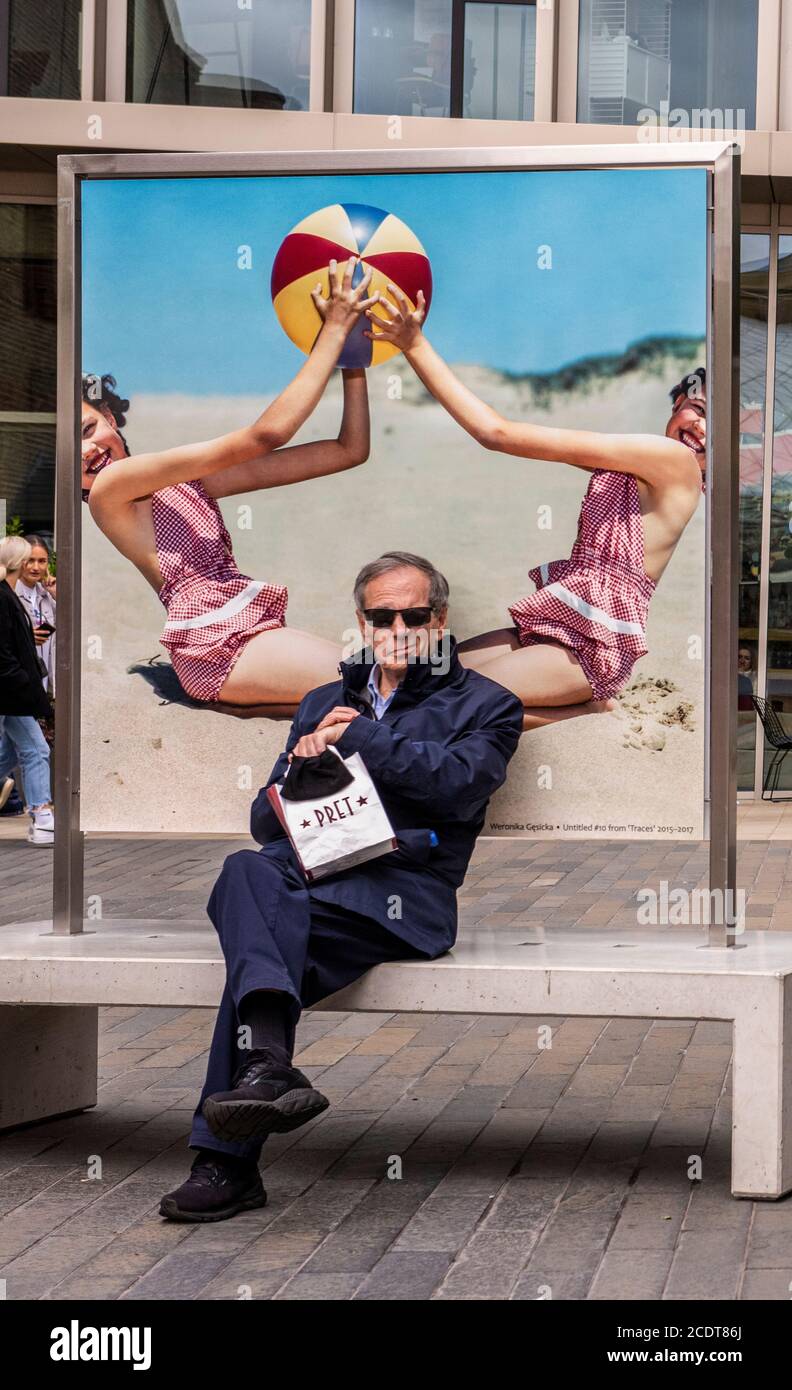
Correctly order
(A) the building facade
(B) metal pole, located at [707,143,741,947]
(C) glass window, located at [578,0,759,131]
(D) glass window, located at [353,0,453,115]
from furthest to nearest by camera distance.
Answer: (C) glass window, located at [578,0,759,131]
(D) glass window, located at [353,0,453,115]
(A) the building facade
(B) metal pole, located at [707,143,741,947]

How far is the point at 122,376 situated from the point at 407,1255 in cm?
252

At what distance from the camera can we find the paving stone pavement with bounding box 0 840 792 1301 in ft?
11.7

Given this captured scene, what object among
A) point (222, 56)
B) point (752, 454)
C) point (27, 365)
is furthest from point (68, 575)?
point (752, 454)

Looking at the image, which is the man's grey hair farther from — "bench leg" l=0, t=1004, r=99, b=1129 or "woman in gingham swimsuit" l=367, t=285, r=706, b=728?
"bench leg" l=0, t=1004, r=99, b=1129

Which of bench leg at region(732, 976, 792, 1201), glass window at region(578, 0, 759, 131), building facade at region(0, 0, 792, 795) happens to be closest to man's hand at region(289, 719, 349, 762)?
bench leg at region(732, 976, 792, 1201)

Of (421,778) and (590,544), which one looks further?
(590,544)

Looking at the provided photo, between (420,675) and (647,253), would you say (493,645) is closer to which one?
(420,675)

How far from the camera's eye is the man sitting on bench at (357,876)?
3969mm

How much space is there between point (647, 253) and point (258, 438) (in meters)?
1.15

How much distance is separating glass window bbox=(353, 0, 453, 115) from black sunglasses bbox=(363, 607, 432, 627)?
1193 cm

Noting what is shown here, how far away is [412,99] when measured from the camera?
51.3 ft

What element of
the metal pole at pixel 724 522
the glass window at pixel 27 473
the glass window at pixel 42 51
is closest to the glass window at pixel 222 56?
the glass window at pixel 42 51
